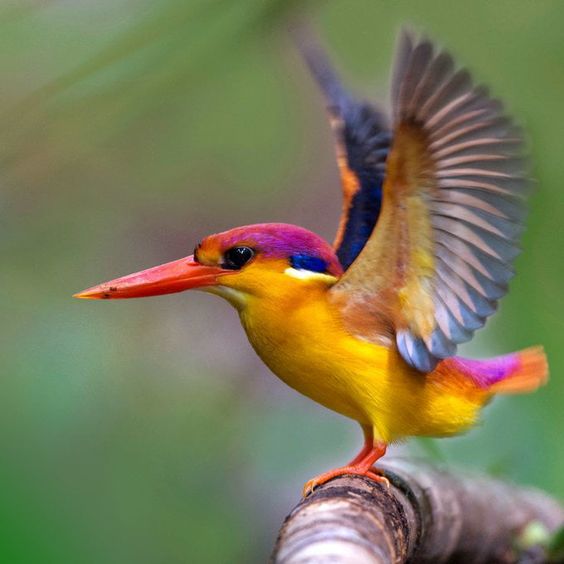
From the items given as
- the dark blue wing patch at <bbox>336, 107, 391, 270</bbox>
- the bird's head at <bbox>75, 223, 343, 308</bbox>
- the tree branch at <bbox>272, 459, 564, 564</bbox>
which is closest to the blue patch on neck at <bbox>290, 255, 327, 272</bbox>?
the bird's head at <bbox>75, 223, 343, 308</bbox>

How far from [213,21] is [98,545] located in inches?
30.6

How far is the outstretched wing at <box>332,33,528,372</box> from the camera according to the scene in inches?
45.3

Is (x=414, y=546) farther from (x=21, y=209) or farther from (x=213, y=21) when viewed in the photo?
(x=21, y=209)

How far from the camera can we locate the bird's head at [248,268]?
1.29m

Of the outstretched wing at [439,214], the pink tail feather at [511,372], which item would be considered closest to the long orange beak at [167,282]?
the outstretched wing at [439,214]

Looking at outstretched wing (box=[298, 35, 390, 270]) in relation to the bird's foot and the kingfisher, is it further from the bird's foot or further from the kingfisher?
the bird's foot

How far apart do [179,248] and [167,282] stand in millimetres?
1298

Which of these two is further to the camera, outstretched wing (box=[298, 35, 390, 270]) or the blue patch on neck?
outstretched wing (box=[298, 35, 390, 270])

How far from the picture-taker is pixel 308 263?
1312 mm

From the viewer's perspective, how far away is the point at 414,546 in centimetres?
135

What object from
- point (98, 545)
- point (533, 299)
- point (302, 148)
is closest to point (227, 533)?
point (98, 545)

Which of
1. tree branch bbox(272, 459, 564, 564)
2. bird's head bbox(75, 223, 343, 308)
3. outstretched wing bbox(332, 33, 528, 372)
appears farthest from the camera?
bird's head bbox(75, 223, 343, 308)

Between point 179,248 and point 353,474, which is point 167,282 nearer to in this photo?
point 353,474

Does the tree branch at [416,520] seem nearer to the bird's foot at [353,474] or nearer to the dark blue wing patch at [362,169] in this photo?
the bird's foot at [353,474]
